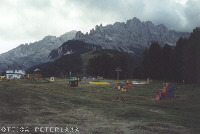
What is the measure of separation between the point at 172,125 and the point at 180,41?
96312 millimetres

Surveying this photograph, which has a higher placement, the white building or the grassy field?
the white building

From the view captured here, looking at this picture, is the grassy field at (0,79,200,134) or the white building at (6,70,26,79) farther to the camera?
the white building at (6,70,26,79)

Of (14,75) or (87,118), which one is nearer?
(87,118)

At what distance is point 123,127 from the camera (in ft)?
58.6

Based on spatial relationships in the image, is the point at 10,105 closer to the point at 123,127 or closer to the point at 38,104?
the point at 38,104

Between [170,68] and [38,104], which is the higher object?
[170,68]

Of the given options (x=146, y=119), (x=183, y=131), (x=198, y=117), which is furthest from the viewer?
(x=198, y=117)

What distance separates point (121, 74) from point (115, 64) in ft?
22.5

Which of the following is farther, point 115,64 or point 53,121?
point 115,64

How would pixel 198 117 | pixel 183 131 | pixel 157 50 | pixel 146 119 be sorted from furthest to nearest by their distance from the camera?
pixel 157 50
pixel 198 117
pixel 146 119
pixel 183 131

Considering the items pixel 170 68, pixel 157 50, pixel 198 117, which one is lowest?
pixel 198 117

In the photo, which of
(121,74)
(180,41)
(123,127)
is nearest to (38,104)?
(123,127)

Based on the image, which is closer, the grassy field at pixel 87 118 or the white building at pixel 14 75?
the grassy field at pixel 87 118

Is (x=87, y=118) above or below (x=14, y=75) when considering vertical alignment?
below
